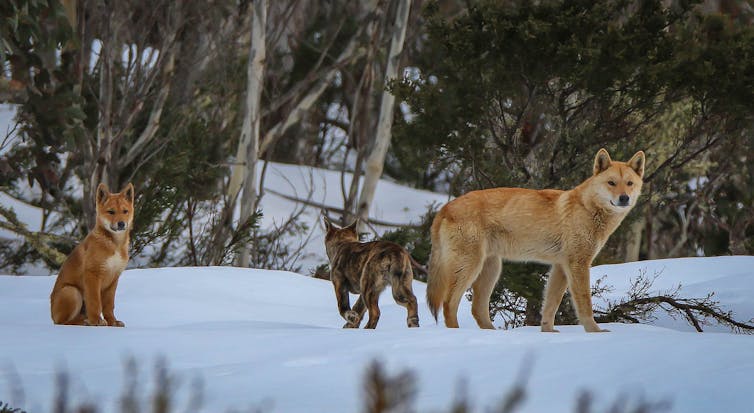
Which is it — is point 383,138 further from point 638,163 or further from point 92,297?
point 92,297

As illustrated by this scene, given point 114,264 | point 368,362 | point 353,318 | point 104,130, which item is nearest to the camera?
point 368,362

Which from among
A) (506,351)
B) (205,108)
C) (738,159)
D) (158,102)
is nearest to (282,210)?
(205,108)

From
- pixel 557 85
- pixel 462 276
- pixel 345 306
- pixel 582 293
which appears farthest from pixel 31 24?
pixel 557 85

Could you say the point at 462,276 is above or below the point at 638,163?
below

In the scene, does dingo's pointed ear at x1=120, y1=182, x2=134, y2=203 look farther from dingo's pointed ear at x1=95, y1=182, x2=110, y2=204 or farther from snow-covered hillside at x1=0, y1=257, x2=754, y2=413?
snow-covered hillside at x1=0, y1=257, x2=754, y2=413

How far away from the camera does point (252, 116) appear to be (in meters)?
16.2

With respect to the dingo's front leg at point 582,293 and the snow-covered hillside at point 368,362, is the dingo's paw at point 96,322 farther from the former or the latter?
the dingo's front leg at point 582,293

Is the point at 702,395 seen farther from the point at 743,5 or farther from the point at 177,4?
the point at 743,5

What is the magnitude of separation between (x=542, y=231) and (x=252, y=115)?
9.94 metres

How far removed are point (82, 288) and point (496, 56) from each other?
604 cm

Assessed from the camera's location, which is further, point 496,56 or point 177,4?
point 177,4

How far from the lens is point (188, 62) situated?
17172mm

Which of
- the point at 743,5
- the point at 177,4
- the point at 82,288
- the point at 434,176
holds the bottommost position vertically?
the point at 82,288

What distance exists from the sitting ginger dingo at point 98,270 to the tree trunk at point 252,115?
8700 millimetres
